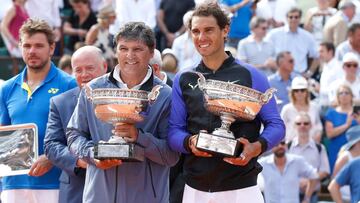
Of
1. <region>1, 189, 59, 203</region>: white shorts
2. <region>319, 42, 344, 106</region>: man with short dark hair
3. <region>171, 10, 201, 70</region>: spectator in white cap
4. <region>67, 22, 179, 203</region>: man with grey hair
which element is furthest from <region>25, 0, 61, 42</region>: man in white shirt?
<region>67, 22, 179, 203</region>: man with grey hair

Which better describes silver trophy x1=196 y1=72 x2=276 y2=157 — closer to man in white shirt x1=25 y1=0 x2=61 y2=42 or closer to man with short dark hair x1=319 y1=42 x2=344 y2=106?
man with short dark hair x1=319 y1=42 x2=344 y2=106

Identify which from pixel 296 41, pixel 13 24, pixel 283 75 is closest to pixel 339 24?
pixel 296 41

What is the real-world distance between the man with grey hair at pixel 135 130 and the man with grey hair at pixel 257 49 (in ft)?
30.5

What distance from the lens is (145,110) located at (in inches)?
261

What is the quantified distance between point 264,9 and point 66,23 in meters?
3.27

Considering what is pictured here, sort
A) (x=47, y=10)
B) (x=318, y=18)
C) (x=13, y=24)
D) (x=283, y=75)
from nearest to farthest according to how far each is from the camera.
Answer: (x=283, y=75) < (x=13, y=24) < (x=47, y=10) < (x=318, y=18)

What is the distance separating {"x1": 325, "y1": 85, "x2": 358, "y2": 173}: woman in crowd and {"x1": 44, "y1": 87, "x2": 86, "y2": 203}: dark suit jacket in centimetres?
734

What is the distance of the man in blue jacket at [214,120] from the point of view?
6.66 metres

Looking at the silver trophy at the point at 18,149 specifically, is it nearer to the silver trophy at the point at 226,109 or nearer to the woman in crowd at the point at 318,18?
the silver trophy at the point at 226,109

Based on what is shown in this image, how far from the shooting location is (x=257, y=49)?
16.2m

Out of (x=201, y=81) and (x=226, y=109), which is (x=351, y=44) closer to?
(x=201, y=81)

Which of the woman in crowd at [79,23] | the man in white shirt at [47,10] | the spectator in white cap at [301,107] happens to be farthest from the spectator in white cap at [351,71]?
the man in white shirt at [47,10]

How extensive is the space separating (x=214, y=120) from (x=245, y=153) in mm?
353

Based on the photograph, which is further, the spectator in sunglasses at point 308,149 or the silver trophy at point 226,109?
the spectator in sunglasses at point 308,149
